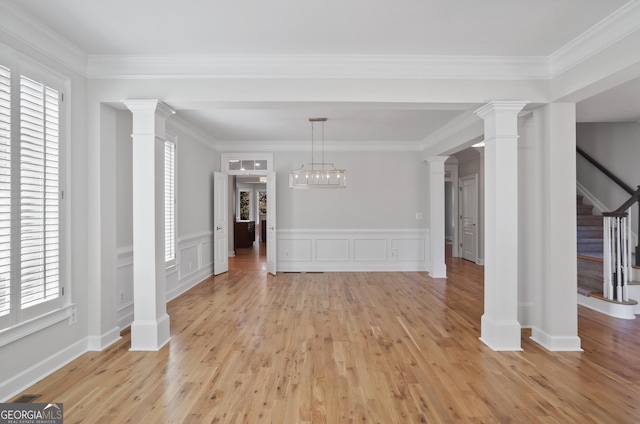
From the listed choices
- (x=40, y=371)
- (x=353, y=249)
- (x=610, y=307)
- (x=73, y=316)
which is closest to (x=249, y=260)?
(x=353, y=249)

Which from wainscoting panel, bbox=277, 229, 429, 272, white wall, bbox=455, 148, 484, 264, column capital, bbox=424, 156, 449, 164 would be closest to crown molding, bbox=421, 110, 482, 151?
column capital, bbox=424, 156, 449, 164

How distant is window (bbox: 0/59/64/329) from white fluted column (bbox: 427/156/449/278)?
5798 millimetres

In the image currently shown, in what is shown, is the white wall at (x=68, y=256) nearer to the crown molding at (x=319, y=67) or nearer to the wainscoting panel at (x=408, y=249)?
the crown molding at (x=319, y=67)

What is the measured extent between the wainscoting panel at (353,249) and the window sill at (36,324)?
4.35 meters

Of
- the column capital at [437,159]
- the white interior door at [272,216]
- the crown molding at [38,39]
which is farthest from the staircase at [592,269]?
the crown molding at [38,39]

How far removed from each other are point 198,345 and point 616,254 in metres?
5.17

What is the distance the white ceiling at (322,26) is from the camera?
94.1 inches

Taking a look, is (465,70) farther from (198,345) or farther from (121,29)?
(198,345)

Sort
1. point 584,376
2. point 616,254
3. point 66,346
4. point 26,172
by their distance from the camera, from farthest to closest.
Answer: point 616,254, point 66,346, point 584,376, point 26,172

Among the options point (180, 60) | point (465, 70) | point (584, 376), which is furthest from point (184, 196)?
point (584, 376)

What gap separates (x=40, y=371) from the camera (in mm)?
2629

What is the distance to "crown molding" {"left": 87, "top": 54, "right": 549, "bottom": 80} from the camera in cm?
319

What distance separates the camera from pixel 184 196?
213 inches

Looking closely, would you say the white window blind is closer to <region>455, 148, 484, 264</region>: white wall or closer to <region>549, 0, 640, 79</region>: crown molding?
<region>549, 0, 640, 79</region>: crown molding
